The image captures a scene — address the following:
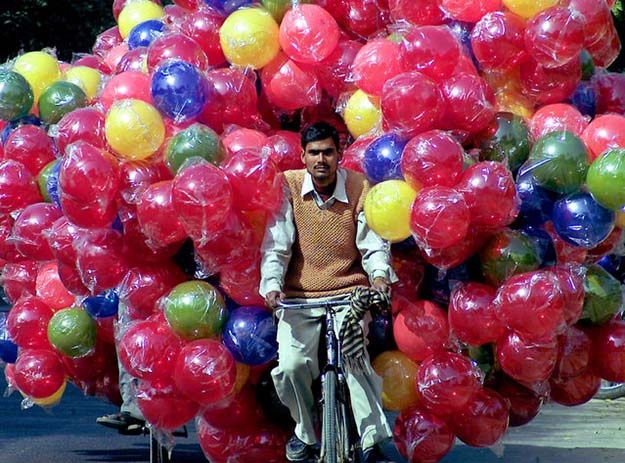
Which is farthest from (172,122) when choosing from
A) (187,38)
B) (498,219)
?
(498,219)

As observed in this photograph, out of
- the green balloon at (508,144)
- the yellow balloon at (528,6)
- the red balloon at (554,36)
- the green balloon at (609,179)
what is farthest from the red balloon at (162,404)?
the yellow balloon at (528,6)

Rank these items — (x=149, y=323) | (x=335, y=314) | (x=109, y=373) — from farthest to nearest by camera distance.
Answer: (x=109, y=373) → (x=149, y=323) → (x=335, y=314)

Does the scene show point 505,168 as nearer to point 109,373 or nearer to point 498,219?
point 498,219

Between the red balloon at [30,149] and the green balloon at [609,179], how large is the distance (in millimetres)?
3321

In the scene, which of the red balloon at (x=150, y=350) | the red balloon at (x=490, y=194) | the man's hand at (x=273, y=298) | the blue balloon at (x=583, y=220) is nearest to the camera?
the man's hand at (x=273, y=298)

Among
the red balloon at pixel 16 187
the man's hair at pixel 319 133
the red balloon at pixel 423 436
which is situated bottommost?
the red balloon at pixel 423 436

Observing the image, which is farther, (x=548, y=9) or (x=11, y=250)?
(x=11, y=250)

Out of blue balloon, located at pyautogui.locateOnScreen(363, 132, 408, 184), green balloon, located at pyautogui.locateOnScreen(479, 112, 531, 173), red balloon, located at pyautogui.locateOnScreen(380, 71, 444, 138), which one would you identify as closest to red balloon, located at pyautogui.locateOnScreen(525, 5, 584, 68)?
green balloon, located at pyautogui.locateOnScreen(479, 112, 531, 173)

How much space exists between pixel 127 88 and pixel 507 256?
239cm

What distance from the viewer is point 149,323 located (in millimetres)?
8352

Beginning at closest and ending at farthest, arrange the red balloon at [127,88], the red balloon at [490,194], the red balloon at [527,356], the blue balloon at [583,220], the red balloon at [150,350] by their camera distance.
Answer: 1. the red balloon at [490,194]
2. the blue balloon at [583,220]
3. the red balloon at [527,356]
4. the red balloon at [150,350]
5. the red balloon at [127,88]

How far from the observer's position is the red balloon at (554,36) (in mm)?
8164

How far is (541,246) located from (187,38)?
2.41m

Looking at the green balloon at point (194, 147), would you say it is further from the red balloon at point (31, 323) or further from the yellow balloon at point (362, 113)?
the red balloon at point (31, 323)
